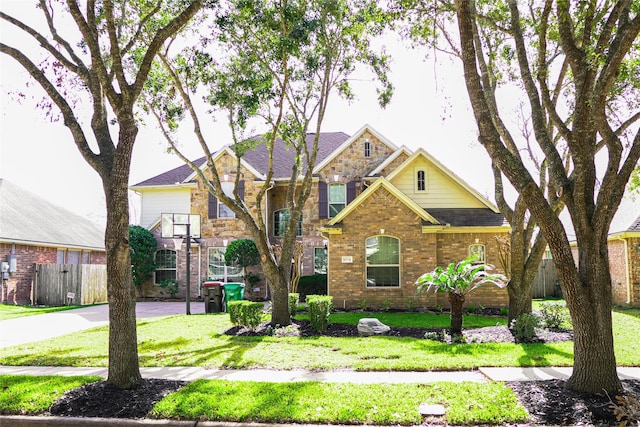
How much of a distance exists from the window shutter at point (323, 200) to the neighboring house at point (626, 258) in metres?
11.8

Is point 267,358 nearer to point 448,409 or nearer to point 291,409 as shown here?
point 291,409

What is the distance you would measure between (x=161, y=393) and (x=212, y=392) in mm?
654

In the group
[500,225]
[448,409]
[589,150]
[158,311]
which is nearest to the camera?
[448,409]

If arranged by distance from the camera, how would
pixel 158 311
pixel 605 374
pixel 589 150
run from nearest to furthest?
pixel 605 374, pixel 589 150, pixel 158 311

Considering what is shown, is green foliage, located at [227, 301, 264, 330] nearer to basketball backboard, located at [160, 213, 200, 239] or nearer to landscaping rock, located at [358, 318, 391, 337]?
landscaping rock, located at [358, 318, 391, 337]

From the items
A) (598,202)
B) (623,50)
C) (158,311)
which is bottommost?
(158,311)

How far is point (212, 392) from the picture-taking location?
6258mm

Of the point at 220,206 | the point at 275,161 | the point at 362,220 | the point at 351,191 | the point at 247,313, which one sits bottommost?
the point at 247,313

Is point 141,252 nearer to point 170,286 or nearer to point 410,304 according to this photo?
point 170,286

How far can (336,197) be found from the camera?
76.5ft

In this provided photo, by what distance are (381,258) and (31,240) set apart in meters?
15.7

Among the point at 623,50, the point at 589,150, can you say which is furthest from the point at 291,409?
the point at 623,50

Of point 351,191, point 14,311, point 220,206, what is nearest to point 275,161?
point 220,206

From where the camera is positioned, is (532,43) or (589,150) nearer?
(589,150)
